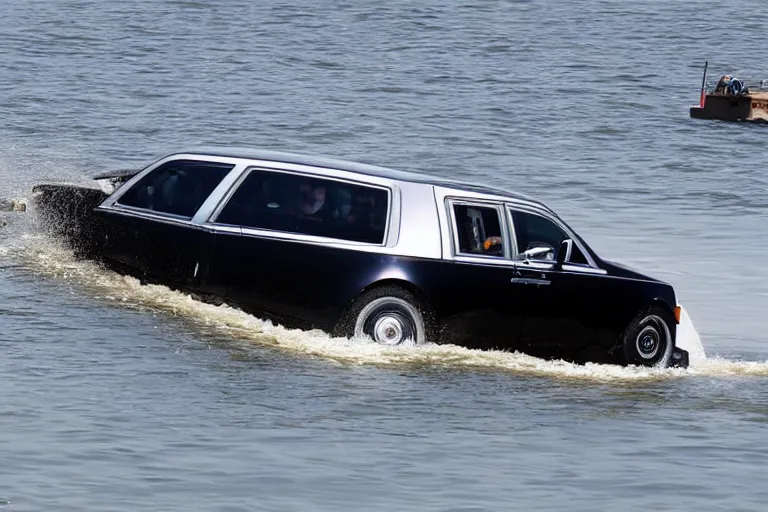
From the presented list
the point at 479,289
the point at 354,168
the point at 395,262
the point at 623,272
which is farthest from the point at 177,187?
the point at 623,272

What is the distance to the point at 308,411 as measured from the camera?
42.7 feet

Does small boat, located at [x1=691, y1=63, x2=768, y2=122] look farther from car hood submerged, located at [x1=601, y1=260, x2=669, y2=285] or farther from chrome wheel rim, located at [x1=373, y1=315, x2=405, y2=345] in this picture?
chrome wheel rim, located at [x1=373, y1=315, x2=405, y2=345]

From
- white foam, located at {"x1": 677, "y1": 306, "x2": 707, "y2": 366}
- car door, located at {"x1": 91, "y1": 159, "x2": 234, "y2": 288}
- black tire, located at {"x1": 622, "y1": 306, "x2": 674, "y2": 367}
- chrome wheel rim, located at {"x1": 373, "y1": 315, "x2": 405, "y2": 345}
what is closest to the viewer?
chrome wheel rim, located at {"x1": 373, "y1": 315, "x2": 405, "y2": 345}

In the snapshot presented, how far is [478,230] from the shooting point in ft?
49.8

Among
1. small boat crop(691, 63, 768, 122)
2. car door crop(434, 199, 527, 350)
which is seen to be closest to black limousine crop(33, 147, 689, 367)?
car door crop(434, 199, 527, 350)

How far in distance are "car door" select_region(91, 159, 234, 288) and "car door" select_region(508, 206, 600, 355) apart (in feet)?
9.10

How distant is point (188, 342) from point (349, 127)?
25238 millimetres

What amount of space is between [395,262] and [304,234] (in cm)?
84

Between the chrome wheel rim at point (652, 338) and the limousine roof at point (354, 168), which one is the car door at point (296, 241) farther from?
the chrome wheel rim at point (652, 338)

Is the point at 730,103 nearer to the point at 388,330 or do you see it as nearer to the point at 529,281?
the point at 529,281

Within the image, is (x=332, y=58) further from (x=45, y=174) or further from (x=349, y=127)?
(x=45, y=174)

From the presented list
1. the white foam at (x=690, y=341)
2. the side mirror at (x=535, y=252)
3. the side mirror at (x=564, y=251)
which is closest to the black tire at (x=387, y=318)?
the side mirror at (x=535, y=252)

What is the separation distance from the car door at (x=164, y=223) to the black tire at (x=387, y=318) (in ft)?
4.70

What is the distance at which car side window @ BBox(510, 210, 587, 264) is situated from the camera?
1507cm
